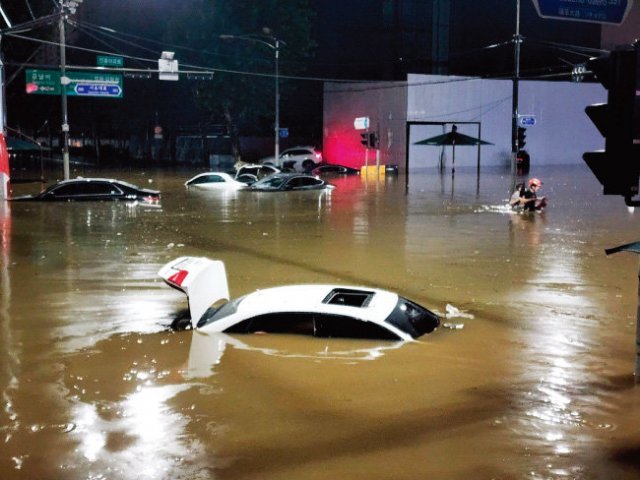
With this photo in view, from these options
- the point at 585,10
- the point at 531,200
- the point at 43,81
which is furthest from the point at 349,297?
the point at 43,81

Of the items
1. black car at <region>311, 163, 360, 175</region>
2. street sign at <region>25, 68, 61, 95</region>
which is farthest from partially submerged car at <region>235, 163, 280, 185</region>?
street sign at <region>25, 68, 61, 95</region>

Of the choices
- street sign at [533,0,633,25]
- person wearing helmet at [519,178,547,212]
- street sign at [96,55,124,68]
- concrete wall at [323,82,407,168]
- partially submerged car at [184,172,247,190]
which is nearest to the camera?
street sign at [533,0,633,25]

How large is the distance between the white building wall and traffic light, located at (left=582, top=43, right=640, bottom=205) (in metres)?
44.8

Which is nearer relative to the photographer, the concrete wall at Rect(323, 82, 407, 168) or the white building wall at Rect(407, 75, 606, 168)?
the concrete wall at Rect(323, 82, 407, 168)

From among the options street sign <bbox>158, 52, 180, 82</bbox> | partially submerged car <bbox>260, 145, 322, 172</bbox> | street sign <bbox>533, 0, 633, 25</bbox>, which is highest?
street sign <bbox>158, 52, 180, 82</bbox>

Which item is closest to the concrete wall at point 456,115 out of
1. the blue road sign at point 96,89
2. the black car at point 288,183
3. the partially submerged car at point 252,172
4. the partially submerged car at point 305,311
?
the partially submerged car at point 252,172

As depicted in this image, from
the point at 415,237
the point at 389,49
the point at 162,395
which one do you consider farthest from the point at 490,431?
the point at 389,49

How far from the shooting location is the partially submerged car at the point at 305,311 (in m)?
9.23

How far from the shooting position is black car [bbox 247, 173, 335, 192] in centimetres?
3547

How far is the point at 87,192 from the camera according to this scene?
95.9ft

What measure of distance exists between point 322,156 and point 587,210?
30112 mm

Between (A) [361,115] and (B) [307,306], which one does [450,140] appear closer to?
(A) [361,115]

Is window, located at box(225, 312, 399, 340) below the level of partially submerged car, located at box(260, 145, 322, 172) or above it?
below

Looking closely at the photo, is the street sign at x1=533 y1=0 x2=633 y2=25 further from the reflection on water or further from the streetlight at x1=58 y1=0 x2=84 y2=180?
the streetlight at x1=58 y1=0 x2=84 y2=180
